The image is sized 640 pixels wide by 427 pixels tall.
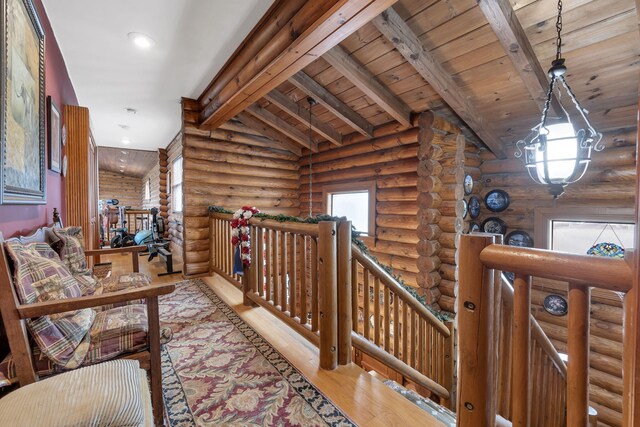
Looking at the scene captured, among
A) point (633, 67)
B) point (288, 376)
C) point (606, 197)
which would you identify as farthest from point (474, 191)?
point (288, 376)

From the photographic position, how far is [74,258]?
207 centimetres

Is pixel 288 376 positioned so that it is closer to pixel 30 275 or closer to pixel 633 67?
pixel 30 275

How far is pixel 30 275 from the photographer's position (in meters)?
1.21

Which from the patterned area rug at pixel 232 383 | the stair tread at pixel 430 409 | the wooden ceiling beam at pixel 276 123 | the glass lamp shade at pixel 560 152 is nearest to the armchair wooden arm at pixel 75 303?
the patterned area rug at pixel 232 383

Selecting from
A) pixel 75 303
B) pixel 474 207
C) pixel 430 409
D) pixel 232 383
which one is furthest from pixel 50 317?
pixel 474 207

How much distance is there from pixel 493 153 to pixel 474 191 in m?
0.60

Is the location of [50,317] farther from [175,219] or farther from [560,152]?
[175,219]

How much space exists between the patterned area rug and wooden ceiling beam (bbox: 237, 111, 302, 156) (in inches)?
134

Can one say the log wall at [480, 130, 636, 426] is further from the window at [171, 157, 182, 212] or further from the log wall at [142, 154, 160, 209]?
the log wall at [142, 154, 160, 209]

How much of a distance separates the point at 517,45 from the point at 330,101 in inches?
81.2

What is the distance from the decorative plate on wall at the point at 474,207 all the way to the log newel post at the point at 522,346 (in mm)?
3551

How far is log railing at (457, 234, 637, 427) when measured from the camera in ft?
2.25

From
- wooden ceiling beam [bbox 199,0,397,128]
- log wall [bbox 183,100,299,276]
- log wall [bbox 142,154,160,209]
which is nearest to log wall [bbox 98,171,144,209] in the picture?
log wall [bbox 142,154,160,209]

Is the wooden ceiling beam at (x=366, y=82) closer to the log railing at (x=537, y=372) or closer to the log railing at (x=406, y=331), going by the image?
the log railing at (x=406, y=331)
